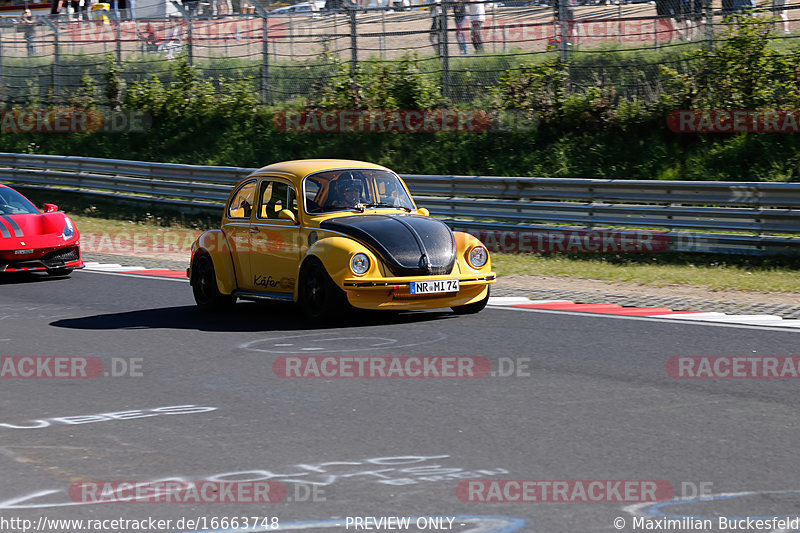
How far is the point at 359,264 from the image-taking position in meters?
10.2

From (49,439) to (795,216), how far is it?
36.7ft

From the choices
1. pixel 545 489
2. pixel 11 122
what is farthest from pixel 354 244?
pixel 11 122

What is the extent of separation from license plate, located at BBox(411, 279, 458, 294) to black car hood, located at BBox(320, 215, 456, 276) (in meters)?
0.10

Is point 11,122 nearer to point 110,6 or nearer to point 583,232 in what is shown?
point 110,6

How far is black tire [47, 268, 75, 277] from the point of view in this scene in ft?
50.4

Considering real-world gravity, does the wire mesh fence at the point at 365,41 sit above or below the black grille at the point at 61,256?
above

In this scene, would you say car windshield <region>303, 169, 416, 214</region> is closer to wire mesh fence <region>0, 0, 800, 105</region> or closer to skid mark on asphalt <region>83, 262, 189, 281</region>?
skid mark on asphalt <region>83, 262, 189, 281</region>

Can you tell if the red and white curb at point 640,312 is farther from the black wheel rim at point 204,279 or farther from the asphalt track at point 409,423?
the black wheel rim at point 204,279

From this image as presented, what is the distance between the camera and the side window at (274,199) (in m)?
11.3

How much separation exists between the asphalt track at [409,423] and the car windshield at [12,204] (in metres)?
5.45

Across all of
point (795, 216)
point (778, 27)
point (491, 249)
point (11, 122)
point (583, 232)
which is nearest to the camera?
point (795, 216)

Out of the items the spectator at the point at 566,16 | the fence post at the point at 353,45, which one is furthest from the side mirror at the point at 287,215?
the fence post at the point at 353,45

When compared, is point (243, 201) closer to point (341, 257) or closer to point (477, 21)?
point (341, 257)

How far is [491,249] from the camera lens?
1744 cm
